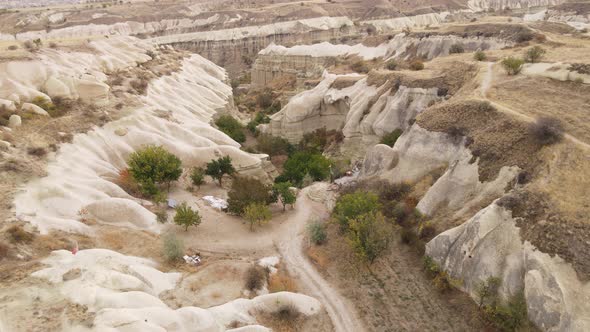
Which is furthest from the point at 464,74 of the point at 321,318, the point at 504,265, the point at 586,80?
the point at 321,318

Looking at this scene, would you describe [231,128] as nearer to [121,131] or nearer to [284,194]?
[121,131]

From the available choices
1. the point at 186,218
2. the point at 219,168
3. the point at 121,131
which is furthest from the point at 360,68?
the point at 186,218

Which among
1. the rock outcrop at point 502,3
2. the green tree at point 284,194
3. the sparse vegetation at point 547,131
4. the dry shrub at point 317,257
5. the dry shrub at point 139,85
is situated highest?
the rock outcrop at point 502,3

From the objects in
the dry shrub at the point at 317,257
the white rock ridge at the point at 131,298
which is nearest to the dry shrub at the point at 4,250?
the white rock ridge at the point at 131,298

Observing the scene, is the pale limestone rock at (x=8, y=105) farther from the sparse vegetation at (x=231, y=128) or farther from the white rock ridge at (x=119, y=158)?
the sparse vegetation at (x=231, y=128)

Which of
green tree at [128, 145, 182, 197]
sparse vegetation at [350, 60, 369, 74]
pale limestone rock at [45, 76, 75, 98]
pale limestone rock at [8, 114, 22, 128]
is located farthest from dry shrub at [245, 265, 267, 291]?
sparse vegetation at [350, 60, 369, 74]

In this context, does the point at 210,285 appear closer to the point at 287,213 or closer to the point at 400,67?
the point at 287,213

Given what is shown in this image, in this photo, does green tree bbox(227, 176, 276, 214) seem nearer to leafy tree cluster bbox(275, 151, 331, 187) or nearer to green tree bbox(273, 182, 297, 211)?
green tree bbox(273, 182, 297, 211)
